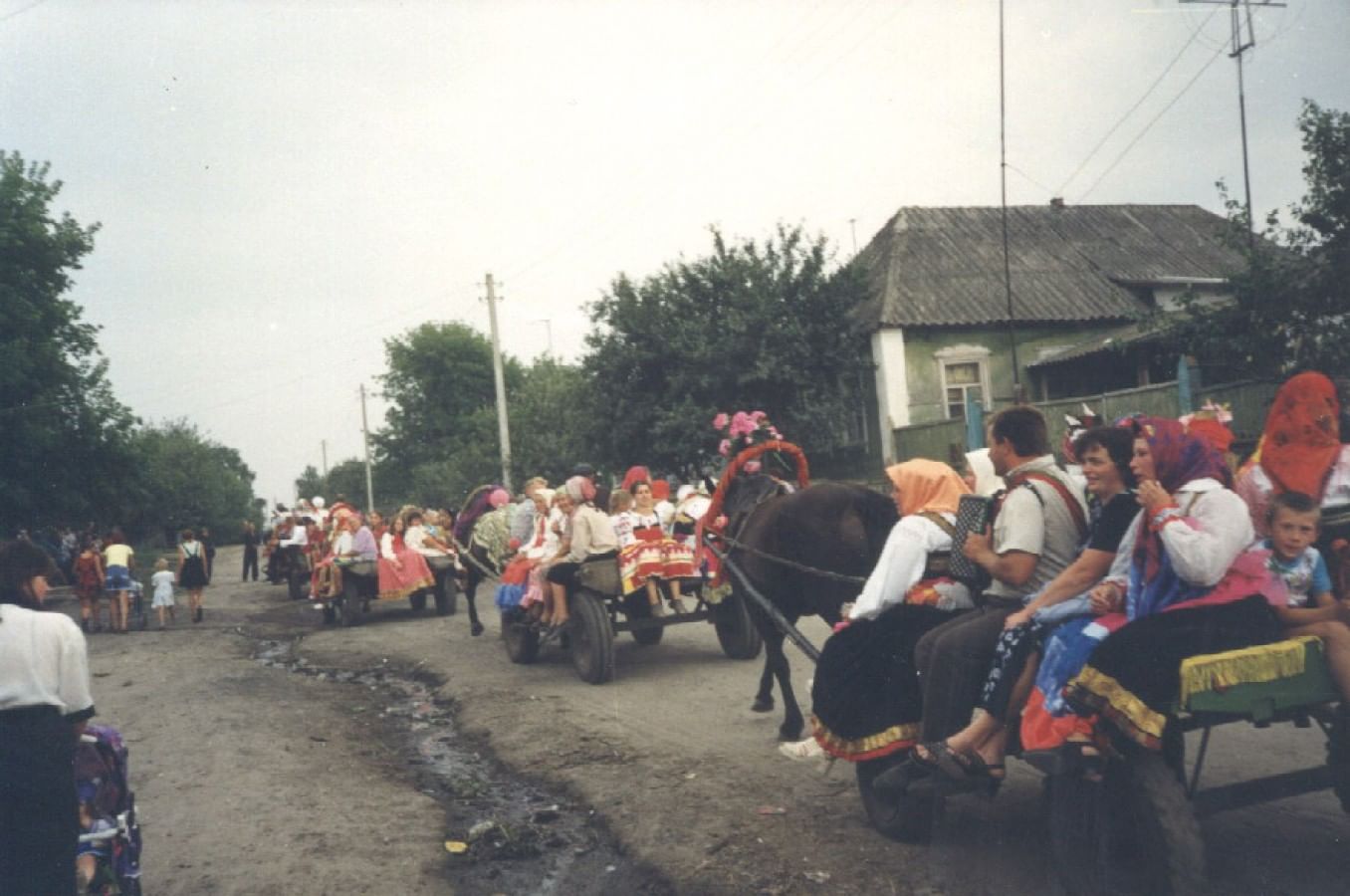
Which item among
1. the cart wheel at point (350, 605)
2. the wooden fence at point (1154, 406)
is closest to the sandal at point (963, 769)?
the wooden fence at point (1154, 406)

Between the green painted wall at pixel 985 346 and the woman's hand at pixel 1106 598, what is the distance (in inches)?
829

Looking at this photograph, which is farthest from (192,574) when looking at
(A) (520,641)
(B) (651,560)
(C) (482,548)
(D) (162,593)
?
(B) (651,560)

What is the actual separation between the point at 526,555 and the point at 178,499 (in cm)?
6761

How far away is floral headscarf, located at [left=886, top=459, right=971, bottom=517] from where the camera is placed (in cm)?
504

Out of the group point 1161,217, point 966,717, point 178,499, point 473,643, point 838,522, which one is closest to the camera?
point 966,717

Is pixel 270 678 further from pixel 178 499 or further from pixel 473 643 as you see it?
pixel 178 499

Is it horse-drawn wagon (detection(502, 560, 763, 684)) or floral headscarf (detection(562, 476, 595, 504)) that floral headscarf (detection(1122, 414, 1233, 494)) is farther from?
floral headscarf (detection(562, 476, 595, 504))

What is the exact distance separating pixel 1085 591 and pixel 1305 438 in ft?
4.14

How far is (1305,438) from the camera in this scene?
442 cm

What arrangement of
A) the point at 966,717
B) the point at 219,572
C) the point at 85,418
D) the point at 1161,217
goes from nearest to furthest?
the point at 966,717, the point at 85,418, the point at 1161,217, the point at 219,572

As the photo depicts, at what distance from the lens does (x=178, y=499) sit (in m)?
70.5

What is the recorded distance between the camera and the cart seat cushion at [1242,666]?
3422 mm

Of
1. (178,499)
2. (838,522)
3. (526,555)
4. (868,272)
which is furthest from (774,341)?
(178,499)

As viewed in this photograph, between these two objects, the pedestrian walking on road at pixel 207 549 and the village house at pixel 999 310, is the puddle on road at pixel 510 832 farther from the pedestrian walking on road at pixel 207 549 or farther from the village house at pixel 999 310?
the village house at pixel 999 310
